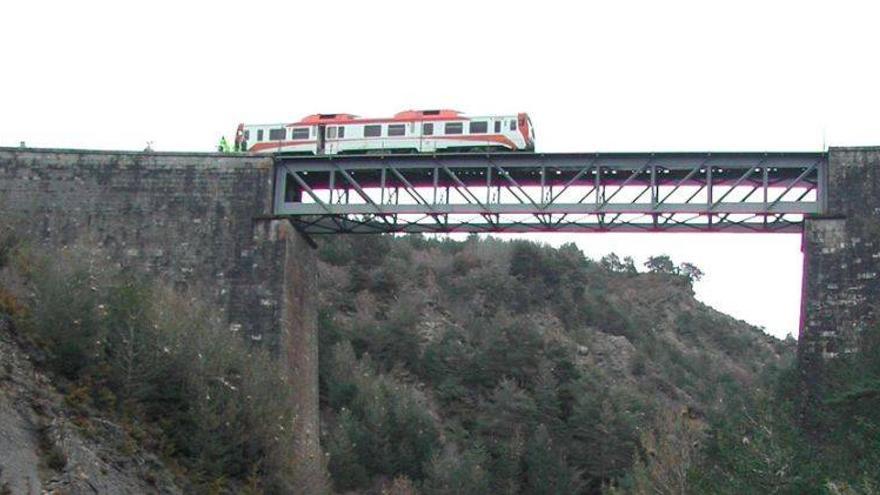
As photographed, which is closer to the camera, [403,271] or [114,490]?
[114,490]

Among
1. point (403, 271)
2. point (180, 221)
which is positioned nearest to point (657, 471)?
point (180, 221)

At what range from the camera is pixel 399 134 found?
128 feet

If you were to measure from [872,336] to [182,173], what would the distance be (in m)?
19.3

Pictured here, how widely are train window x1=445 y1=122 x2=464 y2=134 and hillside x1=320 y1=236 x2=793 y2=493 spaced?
11.5 metres

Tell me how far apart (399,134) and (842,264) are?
13287 mm

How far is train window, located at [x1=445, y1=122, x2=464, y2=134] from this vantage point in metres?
39.2

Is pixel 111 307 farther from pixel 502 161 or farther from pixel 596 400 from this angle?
pixel 596 400

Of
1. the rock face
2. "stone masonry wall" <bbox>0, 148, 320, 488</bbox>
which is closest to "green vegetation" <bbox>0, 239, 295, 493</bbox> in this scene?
the rock face

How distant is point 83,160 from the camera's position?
124ft

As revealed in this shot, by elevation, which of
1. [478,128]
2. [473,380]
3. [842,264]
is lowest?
[473,380]

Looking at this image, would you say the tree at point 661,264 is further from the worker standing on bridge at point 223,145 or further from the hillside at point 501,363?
the worker standing on bridge at point 223,145

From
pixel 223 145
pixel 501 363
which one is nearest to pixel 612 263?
pixel 501 363

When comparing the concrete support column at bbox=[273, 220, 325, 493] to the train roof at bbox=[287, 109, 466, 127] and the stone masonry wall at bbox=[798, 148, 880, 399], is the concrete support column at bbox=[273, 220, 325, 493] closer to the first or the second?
the train roof at bbox=[287, 109, 466, 127]

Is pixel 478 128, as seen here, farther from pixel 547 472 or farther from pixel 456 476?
pixel 547 472
